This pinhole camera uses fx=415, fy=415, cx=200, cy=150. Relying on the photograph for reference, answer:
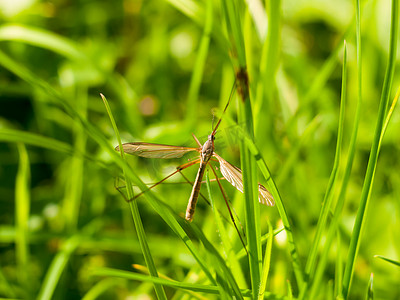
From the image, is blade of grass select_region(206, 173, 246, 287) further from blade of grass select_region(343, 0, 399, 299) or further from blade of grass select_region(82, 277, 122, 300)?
blade of grass select_region(82, 277, 122, 300)

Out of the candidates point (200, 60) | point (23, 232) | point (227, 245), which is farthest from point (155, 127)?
point (227, 245)

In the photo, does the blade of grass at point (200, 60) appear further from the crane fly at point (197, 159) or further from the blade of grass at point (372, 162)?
the blade of grass at point (372, 162)

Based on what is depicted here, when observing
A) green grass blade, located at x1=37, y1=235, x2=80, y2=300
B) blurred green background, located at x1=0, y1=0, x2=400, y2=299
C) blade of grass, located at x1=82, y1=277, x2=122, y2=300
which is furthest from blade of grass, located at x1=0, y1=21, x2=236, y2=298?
green grass blade, located at x1=37, y1=235, x2=80, y2=300

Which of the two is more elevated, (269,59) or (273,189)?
(269,59)

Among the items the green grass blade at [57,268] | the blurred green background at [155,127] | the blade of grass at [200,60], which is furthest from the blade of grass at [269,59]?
the green grass blade at [57,268]

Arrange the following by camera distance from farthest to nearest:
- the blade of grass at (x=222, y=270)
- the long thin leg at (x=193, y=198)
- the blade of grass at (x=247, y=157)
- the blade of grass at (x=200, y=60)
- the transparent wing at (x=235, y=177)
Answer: the blade of grass at (x=200, y=60)
the long thin leg at (x=193, y=198)
the transparent wing at (x=235, y=177)
the blade of grass at (x=222, y=270)
the blade of grass at (x=247, y=157)

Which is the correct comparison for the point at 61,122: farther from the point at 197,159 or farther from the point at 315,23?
the point at 315,23

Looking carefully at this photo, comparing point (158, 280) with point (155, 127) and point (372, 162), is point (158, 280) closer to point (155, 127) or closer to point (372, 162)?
point (372, 162)
